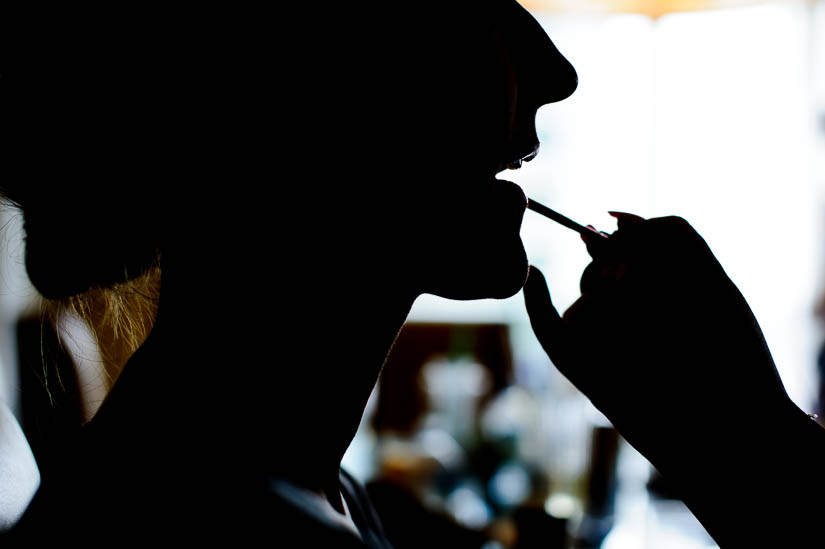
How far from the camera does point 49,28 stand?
514 millimetres

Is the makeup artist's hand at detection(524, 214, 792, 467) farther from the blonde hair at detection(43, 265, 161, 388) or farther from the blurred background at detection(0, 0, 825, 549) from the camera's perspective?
the blurred background at detection(0, 0, 825, 549)

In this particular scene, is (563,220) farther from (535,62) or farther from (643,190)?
(643,190)

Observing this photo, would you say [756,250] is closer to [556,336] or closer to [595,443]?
[595,443]

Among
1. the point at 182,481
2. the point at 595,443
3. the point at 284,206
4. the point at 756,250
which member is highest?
the point at 284,206

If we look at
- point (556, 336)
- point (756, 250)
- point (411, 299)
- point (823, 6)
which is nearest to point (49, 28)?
point (411, 299)

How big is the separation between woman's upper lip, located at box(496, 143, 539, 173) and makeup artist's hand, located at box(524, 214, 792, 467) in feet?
0.37

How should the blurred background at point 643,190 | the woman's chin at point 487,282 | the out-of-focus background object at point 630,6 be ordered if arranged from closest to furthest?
the woman's chin at point 487,282 < the out-of-focus background object at point 630,6 < the blurred background at point 643,190

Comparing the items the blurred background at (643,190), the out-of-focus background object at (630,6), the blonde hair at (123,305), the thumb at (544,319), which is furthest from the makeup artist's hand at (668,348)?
the out-of-focus background object at (630,6)

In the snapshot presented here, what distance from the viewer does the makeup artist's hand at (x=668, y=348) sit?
61cm

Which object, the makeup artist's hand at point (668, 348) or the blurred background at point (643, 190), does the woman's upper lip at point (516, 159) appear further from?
the blurred background at point (643, 190)

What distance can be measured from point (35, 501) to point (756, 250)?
2629 millimetres

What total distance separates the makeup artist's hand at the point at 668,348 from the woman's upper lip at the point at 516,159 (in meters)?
0.11

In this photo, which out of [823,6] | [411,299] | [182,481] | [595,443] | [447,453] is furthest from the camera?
[823,6]

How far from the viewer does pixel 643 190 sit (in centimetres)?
275
